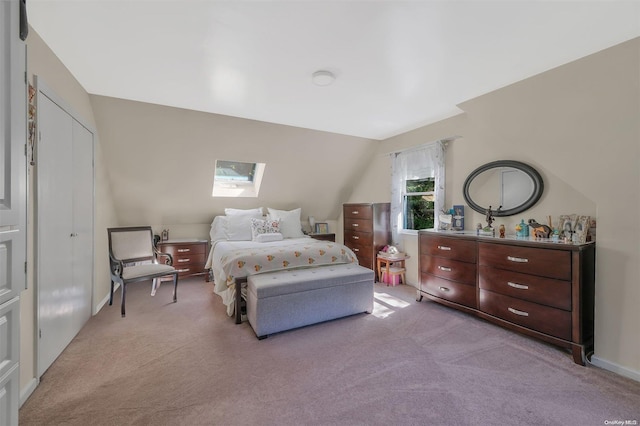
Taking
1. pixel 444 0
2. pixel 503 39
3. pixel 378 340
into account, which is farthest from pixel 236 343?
pixel 503 39

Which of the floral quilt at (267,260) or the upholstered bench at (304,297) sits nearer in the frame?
the upholstered bench at (304,297)

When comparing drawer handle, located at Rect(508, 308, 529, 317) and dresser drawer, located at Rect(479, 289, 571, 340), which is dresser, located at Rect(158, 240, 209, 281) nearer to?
dresser drawer, located at Rect(479, 289, 571, 340)

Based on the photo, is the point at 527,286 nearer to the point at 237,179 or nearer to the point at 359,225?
the point at 359,225

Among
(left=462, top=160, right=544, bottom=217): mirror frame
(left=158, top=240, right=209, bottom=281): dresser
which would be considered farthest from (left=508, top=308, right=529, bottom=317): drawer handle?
(left=158, top=240, right=209, bottom=281): dresser

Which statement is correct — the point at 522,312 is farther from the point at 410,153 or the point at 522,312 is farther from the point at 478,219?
the point at 410,153

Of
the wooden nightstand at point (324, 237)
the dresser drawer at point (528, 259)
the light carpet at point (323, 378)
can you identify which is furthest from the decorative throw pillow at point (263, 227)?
the dresser drawer at point (528, 259)

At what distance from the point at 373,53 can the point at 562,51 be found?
1361 mm

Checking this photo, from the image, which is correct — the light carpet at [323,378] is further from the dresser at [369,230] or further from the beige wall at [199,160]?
the beige wall at [199,160]

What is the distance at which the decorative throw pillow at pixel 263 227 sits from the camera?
427 centimetres

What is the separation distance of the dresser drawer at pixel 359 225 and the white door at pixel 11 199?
3808 millimetres

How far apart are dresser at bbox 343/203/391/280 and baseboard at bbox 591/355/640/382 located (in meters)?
2.50

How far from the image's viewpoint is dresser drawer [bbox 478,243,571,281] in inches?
84.4

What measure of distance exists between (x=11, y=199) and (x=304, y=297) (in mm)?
2132

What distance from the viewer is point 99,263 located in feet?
10.2
